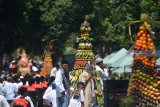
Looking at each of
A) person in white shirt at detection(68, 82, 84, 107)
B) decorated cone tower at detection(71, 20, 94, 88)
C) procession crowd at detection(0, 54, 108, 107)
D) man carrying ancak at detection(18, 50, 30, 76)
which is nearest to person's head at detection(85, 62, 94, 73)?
procession crowd at detection(0, 54, 108, 107)

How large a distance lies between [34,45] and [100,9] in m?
20.7

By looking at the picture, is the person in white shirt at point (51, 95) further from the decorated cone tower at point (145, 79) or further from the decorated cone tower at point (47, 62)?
the decorated cone tower at point (145, 79)

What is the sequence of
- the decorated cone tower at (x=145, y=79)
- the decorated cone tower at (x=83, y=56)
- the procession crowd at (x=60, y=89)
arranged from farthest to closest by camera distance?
the decorated cone tower at (x=83, y=56) < the procession crowd at (x=60, y=89) < the decorated cone tower at (x=145, y=79)

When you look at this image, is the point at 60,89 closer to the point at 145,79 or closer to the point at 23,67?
the point at 145,79

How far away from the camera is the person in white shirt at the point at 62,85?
2189 centimetres

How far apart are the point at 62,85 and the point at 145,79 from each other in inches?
343

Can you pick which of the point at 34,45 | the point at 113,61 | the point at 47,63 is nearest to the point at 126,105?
the point at 47,63

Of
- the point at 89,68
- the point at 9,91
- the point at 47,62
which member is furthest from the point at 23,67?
the point at 89,68

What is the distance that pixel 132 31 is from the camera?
14703 millimetres

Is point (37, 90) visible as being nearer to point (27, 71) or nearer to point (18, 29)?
point (27, 71)

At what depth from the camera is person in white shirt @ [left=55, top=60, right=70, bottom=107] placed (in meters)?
21.9

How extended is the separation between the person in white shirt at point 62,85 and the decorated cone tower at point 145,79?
8.43 metres

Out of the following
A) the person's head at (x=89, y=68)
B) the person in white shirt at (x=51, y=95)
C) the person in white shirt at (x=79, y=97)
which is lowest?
the person in white shirt at (x=51, y=95)

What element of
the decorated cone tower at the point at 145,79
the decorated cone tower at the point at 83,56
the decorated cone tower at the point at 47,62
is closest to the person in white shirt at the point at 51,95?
the decorated cone tower at the point at 83,56
